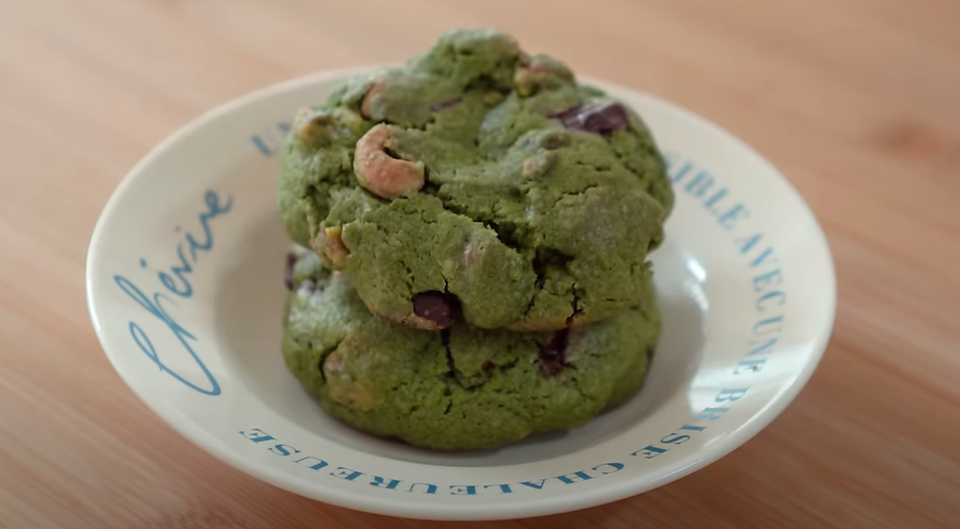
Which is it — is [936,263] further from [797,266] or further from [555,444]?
[555,444]

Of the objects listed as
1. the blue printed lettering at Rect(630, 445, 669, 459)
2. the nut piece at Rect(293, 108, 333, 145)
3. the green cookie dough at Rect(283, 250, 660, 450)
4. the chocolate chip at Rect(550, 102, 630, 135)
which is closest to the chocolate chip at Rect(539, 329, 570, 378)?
the green cookie dough at Rect(283, 250, 660, 450)

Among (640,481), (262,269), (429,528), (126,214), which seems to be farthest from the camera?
(262,269)

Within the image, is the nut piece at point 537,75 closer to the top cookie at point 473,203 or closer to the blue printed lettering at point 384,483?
the top cookie at point 473,203

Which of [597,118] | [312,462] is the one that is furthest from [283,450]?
[597,118]

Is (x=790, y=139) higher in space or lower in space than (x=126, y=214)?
lower

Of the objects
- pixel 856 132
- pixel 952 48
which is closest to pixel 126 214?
pixel 856 132

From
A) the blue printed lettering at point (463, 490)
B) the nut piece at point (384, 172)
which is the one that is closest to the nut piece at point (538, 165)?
the nut piece at point (384, 172)
